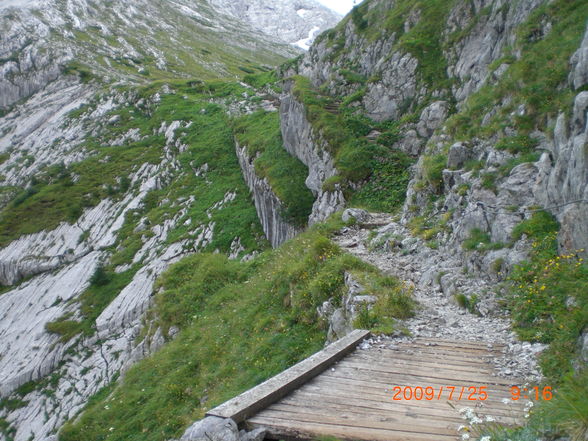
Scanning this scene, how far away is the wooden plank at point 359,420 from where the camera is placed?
4918 mm

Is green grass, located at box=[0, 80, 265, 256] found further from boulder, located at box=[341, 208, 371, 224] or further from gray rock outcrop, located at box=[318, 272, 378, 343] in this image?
gray rock outcrop, located at box=[318, 272, 378, 343]

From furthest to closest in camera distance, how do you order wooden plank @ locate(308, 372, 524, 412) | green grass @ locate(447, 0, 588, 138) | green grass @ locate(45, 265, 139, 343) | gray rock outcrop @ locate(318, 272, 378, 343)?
green grass @ locate(45, 265, 139, 343)
green grass @ locate(447, 0, 588, 138)
gray rock outcrop @ locate(318, 272, 378, 343)
wooden plank @ locate(308, 372, 524, 412)

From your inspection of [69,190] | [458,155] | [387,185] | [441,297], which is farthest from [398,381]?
[69,190]

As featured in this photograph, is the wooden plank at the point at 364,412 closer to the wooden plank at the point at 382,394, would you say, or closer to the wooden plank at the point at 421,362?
the wooden plank at the point at 382,394

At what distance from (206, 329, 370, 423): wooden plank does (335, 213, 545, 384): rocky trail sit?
1221mm

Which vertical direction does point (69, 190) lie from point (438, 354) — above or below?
below

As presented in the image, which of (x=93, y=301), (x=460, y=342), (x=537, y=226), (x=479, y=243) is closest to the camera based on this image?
(x=460, y=342)

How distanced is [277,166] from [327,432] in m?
28.5

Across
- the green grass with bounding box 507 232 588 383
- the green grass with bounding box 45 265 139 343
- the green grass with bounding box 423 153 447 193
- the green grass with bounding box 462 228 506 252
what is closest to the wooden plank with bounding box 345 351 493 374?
the green grass with bounding box 507 232 588 383

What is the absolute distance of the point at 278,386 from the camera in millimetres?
5969

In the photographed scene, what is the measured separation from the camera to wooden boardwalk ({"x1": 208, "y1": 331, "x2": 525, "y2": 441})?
5023mm

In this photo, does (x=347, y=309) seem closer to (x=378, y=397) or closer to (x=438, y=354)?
(x=438, y=354)

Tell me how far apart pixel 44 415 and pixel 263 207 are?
63.6 ft

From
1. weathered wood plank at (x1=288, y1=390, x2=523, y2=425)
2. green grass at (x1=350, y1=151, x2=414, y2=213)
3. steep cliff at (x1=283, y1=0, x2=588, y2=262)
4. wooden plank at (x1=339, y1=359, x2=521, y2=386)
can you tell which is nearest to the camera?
weathered wood plank at (x1=288, y1=390, x2=523, y2=425)
